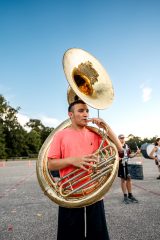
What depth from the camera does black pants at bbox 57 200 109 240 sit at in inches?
83.7

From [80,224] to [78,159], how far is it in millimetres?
586

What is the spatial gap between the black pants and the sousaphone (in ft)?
0.48

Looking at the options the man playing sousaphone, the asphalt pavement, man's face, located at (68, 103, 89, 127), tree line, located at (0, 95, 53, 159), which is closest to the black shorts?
the asphalt pavement

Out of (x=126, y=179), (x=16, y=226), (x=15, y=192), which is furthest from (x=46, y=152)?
(x=15, y=192)

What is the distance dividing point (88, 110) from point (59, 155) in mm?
Result: 540

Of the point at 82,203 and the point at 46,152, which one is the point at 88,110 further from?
the point at 82,203

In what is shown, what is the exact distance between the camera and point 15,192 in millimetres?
7879

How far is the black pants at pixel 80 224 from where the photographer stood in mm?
2127

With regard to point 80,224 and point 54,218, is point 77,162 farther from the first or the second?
point 54,218

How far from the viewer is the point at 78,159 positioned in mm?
2080

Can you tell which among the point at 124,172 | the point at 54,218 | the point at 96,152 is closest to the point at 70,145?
the point at 96,152

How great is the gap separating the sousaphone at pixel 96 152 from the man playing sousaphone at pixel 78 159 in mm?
79

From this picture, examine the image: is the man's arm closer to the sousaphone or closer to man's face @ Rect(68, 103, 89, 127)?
the sousaphone

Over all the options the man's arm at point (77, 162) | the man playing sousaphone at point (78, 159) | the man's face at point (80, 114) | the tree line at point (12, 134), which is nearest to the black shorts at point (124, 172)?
the man playing sousaphone at point (78, 159)
